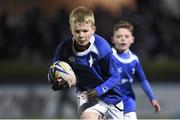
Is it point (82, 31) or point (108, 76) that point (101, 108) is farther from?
point (82, 31)

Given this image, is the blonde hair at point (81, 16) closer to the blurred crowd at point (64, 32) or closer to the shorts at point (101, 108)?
the shorts at point (101, 108)

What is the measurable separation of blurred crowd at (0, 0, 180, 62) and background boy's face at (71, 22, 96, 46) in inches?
273

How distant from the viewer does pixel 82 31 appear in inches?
249

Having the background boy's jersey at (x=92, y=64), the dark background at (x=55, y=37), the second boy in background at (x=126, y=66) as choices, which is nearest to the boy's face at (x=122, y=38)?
the second boy in background at (x=126, y=66)

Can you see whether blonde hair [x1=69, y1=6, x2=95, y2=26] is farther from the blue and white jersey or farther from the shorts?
the blue and white jersey

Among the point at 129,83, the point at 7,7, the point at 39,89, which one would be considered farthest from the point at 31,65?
the point at 129,83

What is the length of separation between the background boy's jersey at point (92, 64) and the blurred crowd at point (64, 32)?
6686 mm

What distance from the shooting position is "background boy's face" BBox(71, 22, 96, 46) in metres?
6.30

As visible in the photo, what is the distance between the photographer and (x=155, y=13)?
14.2 meters

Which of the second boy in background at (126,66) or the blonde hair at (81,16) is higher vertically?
the blonde hair at (81,16)

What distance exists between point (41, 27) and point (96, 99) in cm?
727

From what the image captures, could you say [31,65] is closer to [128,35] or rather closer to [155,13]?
[155,13]

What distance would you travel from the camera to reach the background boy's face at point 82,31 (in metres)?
6.30

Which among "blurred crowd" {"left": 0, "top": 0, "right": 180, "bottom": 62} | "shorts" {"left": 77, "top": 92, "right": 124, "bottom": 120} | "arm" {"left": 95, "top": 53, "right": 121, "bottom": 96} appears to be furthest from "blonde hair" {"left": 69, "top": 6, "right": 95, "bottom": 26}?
"blurred crowd" {"left": 0, "top": 0, "right": 180, "bottom": 62}
